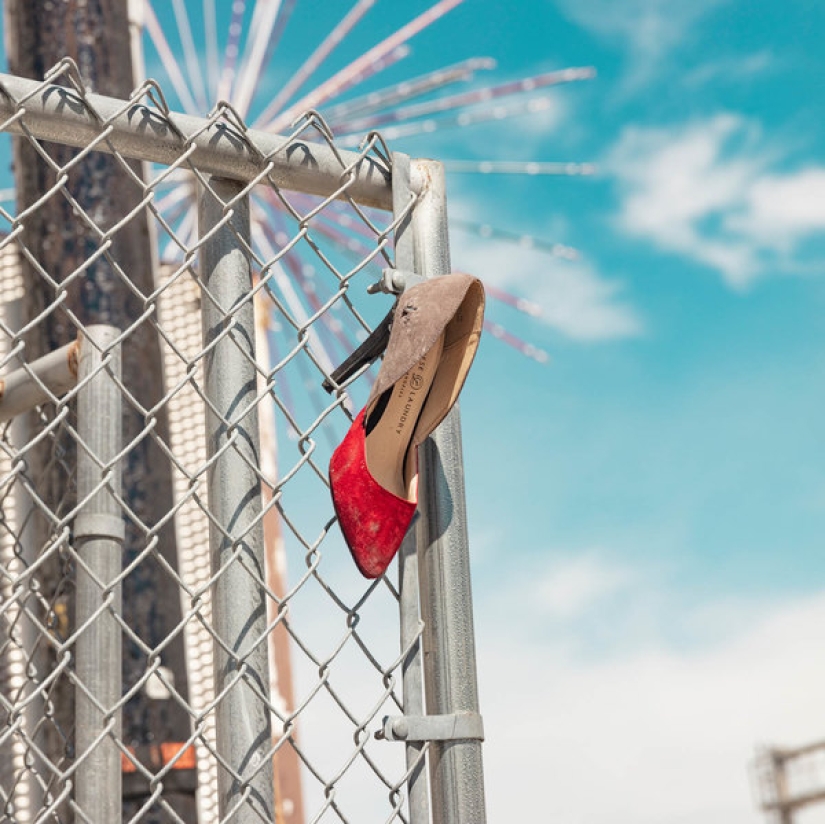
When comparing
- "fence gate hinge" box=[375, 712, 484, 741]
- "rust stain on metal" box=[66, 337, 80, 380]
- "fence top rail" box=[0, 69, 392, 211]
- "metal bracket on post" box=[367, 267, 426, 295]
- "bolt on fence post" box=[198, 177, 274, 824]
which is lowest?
"fence gate hinge" box=[375, 712, 484, 741]

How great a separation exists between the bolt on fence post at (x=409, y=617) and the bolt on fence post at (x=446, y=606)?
2 centimetres

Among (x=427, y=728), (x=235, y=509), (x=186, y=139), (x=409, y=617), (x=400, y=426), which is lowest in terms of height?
(x=427, y=728)

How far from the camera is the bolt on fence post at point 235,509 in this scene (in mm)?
1925

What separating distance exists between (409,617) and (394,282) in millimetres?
583

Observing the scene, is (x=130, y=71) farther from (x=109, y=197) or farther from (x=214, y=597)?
(x=214, y=597)

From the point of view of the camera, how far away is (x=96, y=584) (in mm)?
2342

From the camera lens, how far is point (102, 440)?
94.0 inches

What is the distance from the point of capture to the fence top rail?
1.91m

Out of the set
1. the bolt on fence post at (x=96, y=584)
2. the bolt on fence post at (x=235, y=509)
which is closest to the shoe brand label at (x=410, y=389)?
the bolt on fence post at (x=235, y=509)

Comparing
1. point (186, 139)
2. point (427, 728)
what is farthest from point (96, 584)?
point (186, 139)

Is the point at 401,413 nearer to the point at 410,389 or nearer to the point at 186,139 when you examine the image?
the point at 410,389

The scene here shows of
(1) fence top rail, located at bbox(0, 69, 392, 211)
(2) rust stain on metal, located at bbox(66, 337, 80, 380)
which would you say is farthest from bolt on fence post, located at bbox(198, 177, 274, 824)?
(2) rust stain on metal, located at bbox(66, 337, 80, 380)

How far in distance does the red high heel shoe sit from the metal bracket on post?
79mm

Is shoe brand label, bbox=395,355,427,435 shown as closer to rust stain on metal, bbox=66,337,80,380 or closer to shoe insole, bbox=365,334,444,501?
shoe insole, bbox=365,334,444,501
